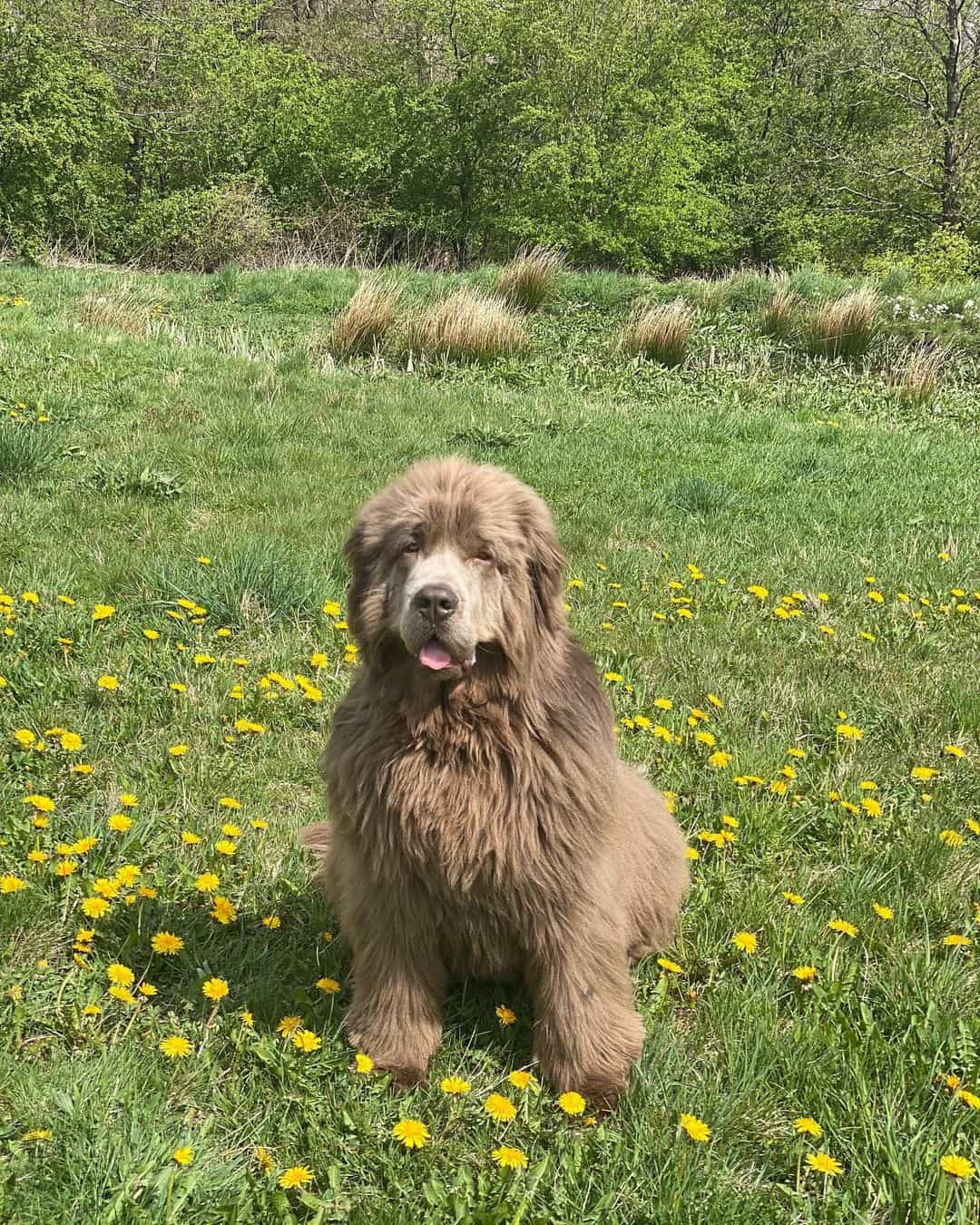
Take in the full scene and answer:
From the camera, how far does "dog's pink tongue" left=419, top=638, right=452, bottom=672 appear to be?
198 centimetres

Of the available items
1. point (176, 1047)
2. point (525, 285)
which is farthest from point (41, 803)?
point (525, 285)

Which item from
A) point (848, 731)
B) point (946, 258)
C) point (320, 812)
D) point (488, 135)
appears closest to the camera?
point (320, 812)

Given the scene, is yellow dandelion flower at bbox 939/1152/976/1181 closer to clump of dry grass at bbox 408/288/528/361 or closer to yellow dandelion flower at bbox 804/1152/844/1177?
yellow dandelion flower at bbox 804/1152/844/1177

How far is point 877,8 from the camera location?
2658 centimetres

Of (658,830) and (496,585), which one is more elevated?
(496,585)

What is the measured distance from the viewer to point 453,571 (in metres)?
2.04

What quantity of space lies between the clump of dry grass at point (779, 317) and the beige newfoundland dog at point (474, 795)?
1090cm

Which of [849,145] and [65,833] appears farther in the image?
[849,145]

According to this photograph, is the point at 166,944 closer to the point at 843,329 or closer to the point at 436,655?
the point at 436,655

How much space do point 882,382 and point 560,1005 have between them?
33.2ft

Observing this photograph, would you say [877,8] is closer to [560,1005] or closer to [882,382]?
[882,382]

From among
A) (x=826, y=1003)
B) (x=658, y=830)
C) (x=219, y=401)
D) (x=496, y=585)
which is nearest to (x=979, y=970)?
(x=826, y=1003)

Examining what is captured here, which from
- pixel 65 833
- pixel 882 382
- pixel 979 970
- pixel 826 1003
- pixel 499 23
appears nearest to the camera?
pixel 826 1003

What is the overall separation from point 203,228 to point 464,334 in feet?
59.4
